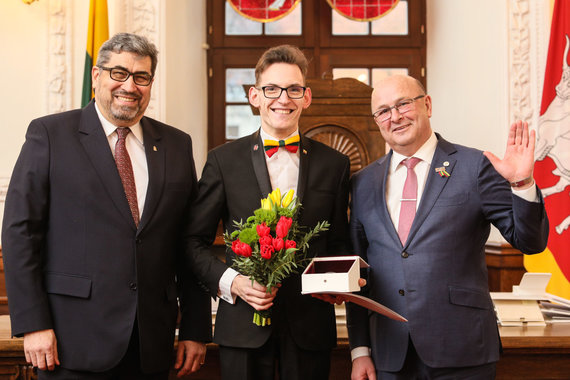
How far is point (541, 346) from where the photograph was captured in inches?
97.7

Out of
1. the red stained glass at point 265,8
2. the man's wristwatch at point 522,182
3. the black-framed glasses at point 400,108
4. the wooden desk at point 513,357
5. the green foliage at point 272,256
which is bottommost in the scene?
the wooden desk at point 513,357

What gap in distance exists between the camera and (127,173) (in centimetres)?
225

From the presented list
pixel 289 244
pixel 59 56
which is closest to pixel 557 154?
pixel 289 244

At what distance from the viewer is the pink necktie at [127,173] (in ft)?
7.33

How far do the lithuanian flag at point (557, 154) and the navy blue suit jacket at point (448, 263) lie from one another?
7.72ft

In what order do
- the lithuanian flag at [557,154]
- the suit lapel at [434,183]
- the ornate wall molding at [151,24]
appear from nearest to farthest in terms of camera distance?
the suit lapel at [434,183], the lithuanian flag at [557,154], the ornate wall molding at [151,24]

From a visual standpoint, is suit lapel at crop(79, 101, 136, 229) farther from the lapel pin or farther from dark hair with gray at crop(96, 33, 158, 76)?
the lapel pin

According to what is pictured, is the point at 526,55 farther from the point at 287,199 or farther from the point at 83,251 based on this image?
the point at 83,251

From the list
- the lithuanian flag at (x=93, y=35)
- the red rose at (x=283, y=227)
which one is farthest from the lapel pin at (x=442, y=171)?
the lithuanian flag at (x=93, y=35)

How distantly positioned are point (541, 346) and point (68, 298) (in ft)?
6.48

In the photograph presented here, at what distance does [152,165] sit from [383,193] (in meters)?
0.94

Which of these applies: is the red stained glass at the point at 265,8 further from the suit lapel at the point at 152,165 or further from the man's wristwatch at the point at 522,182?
the man's wristwatch at the point at 522,182

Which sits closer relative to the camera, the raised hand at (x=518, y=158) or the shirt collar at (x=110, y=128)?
the raised hand at (x=518, y=158)

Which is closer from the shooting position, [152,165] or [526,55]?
[152,165]
